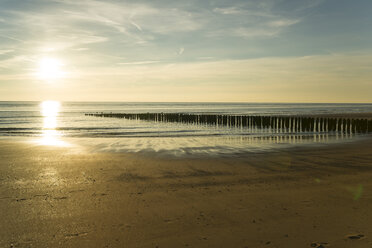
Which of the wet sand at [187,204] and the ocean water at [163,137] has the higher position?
the wet sand at [187,204]

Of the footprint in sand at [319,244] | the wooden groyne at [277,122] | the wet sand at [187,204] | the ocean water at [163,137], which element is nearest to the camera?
the footprint in sand at [319,244]

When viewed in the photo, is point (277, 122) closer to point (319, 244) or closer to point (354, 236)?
point (354, 236)

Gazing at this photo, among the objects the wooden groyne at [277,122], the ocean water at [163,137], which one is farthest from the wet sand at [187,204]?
the wooden groyne at [277,122]

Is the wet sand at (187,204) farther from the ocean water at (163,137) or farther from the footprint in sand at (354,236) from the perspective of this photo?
the ocean water at (163,137)

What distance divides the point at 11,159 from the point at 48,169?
368cm

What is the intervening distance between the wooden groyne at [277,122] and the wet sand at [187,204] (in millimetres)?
21143

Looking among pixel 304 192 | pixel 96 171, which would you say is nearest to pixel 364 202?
pixel 304 192

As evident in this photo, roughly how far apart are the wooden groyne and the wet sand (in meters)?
21.1

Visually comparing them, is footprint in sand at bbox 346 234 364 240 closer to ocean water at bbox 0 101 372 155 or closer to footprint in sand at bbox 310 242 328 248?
footprint in sand at bbox 310 242 328 248

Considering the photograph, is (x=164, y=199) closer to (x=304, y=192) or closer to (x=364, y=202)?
(x=304, y=192)

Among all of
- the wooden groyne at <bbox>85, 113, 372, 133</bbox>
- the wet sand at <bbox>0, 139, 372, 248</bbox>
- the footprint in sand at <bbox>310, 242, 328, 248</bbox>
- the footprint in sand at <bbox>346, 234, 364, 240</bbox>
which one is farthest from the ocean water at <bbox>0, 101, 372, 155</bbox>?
the footprint in sand at <bbox>310, 242, 328, 248</bbox>

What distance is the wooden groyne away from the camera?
32031 millimetres

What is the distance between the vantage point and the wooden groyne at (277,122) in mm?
32031

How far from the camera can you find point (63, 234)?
5.79 metres
